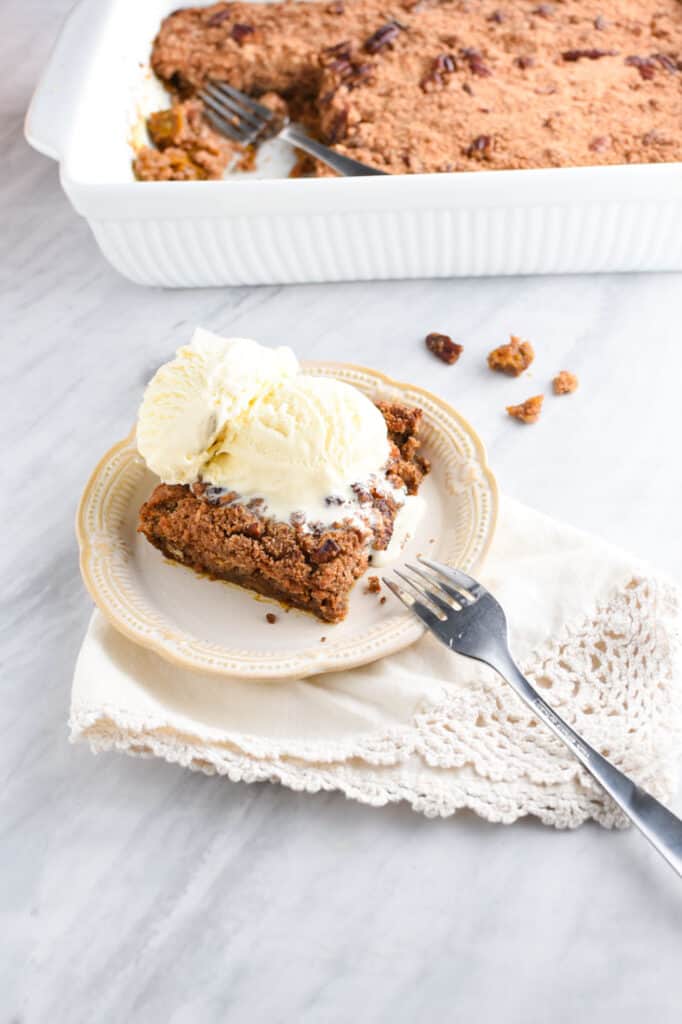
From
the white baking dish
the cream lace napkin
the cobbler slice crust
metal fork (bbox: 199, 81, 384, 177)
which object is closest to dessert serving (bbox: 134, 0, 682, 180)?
metal fork (bbox: 199, 81, 384, 177)

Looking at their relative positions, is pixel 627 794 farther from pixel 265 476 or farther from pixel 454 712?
pixel 265 476

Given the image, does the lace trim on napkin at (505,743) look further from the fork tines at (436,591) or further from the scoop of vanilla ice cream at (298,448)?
the scoop of vanilla ice cream at (298,448)

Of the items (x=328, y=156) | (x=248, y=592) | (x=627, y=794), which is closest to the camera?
(x=627, y=794)

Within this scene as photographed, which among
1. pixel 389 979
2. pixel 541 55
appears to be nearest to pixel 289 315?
pixel 541 55

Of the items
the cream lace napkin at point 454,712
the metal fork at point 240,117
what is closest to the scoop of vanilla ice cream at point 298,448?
the cream lace napkin at point 454,712

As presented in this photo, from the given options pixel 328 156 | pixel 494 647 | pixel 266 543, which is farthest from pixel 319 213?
pixel 494 647

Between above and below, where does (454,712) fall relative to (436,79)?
below

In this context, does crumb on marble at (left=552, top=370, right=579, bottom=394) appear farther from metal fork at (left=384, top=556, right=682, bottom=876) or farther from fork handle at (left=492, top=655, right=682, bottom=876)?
fork handle at (left=492, top=655, right=682, bottom=876)

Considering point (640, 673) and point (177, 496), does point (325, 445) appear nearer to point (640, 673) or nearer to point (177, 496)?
point (177, 496)
